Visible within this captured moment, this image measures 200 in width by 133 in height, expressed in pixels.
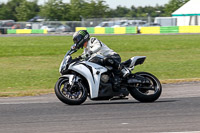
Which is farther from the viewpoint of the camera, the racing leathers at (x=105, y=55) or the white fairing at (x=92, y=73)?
the racing leathers at (x=105, y=55)

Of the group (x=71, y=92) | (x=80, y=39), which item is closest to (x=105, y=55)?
(x=80, y=39)

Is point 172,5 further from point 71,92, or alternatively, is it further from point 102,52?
point 71,92

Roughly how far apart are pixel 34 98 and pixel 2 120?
10.3ft

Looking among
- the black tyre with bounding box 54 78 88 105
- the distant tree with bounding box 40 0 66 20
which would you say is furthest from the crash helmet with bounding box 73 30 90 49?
the distant tree with bounding box 40 0 66 20

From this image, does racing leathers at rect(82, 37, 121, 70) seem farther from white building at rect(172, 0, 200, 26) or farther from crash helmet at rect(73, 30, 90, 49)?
white building at rect(172, 0, 200, 26)

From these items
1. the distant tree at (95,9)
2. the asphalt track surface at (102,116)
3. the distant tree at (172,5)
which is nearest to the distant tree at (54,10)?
the distant tree at (95,9)

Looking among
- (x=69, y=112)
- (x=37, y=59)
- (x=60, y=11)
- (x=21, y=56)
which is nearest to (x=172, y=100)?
(x=69, y=112)

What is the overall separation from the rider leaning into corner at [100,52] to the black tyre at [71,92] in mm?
582

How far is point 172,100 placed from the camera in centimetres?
923

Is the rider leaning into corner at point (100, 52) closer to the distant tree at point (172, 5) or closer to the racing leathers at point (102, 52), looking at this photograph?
the racing leathers at point (102, 52)

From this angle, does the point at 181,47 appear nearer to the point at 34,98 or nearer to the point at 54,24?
the point at 34,98

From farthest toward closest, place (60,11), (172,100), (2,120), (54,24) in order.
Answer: (60,11), (54,24), (172,100), (2,120)

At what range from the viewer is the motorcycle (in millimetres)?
8508

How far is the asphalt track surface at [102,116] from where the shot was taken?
249 inches
